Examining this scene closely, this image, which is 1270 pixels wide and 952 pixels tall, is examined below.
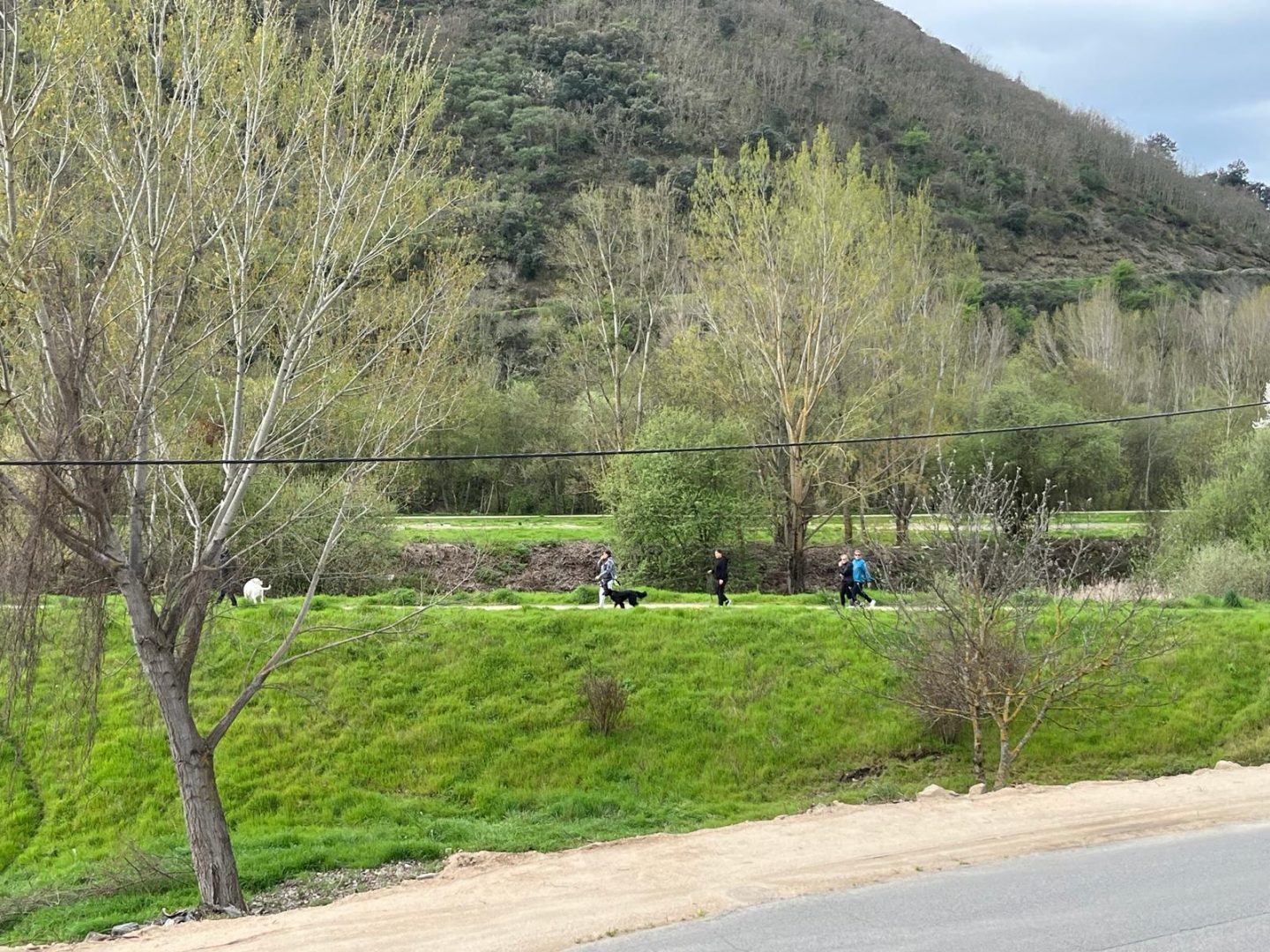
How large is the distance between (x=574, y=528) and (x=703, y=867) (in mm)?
27309

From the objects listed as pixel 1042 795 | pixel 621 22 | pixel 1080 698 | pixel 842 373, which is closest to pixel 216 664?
pixel 1042 795

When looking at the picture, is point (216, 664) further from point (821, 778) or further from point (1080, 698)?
point (1080, 698)

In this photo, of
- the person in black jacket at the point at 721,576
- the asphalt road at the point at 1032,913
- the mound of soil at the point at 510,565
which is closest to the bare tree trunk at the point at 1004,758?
the asphalt road at the point at 1032,913

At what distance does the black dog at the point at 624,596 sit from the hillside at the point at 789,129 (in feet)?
195

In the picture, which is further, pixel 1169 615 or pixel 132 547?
pixel 1169 615

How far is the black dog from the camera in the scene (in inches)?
890

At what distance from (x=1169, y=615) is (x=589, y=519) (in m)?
25.5

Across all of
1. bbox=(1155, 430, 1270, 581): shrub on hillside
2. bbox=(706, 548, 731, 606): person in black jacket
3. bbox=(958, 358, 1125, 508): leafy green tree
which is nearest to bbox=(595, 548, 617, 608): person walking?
bbox=(706, 548, 731, 606): person in black jacket

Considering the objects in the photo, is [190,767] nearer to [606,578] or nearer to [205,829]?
[205,829]

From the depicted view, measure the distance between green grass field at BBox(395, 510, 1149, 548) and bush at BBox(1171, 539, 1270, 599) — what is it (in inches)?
145

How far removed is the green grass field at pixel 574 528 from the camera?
3322cm

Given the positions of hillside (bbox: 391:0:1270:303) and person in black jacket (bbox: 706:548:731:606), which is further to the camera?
hillside (bbox: 391:0:1270:303)

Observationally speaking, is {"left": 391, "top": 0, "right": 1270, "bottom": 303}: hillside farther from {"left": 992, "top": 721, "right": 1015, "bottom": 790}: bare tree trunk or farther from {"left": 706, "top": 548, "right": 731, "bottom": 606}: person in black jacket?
{"left": 992, "top": 721, "right": 1015, "bottom": 790}: bare tree trunk

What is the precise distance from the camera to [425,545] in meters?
31.7
